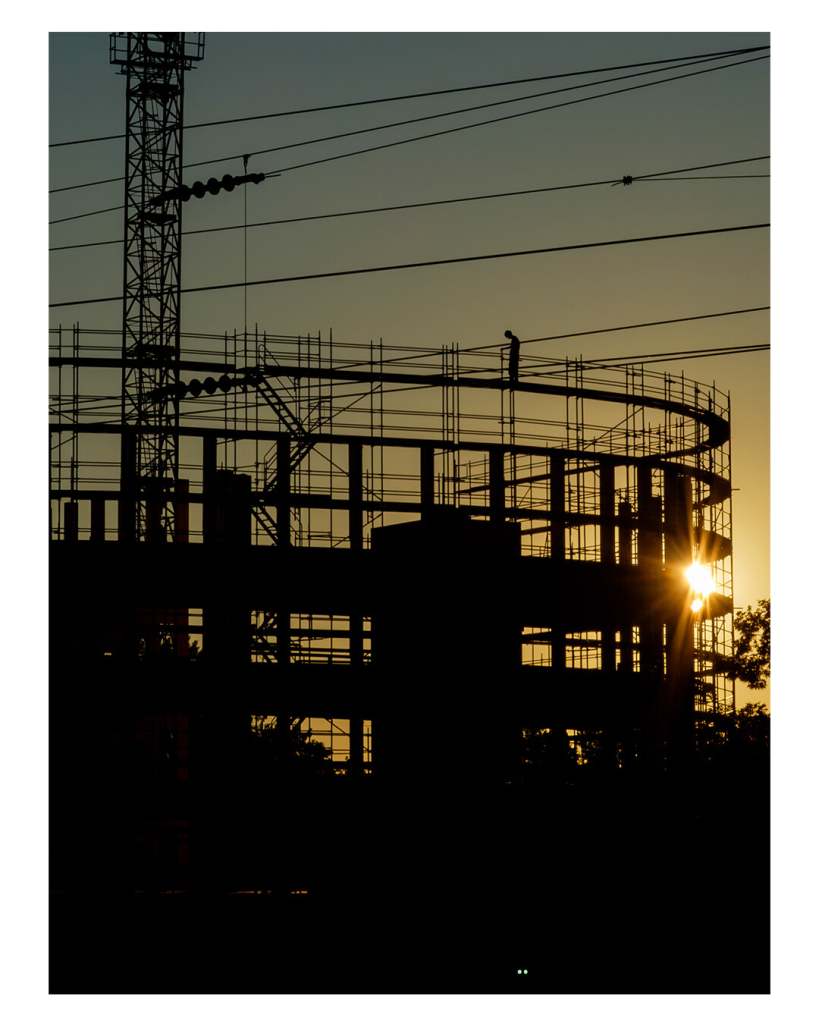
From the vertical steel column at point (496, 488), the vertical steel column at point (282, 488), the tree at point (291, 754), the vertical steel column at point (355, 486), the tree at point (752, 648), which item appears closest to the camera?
the tree at point (291, 754)

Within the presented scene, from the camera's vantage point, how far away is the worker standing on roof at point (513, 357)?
26.7m

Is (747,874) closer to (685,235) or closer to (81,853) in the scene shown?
A: (685,235)

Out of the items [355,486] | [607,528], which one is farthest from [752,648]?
[355,486]

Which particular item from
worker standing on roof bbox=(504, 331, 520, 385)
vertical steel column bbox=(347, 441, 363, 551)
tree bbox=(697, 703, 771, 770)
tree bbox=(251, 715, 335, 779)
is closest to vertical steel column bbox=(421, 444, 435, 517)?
vertical steel column bbox=(347, 441, 363, 551)

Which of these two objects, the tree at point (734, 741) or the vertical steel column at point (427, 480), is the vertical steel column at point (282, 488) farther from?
the tree at point (734, 741)

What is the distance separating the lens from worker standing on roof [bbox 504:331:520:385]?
26.7 metres

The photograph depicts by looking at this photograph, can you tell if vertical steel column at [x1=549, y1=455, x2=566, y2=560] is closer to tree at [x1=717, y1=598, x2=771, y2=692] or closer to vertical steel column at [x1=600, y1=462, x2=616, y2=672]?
vertical steel column at [x1=600, y1=462, x2=616, y2=672]

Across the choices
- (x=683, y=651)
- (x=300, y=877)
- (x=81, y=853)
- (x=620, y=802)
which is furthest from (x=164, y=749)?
(x=683, y=651)

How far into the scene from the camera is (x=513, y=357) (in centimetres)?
2809

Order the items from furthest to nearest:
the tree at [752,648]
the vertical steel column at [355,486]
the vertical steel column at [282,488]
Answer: the tree at [752,648] < the vertical steel column at [355,486] < the vertical steel column at [282,488]

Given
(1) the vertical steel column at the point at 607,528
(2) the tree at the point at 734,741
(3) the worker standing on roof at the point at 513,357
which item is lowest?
(2) the tree at the point at 734,741

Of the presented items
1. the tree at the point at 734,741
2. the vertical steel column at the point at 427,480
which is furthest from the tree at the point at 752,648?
the vertical steel column at the point at 427,480

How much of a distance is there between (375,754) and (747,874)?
13133mm

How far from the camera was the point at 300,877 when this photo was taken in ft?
79.7
